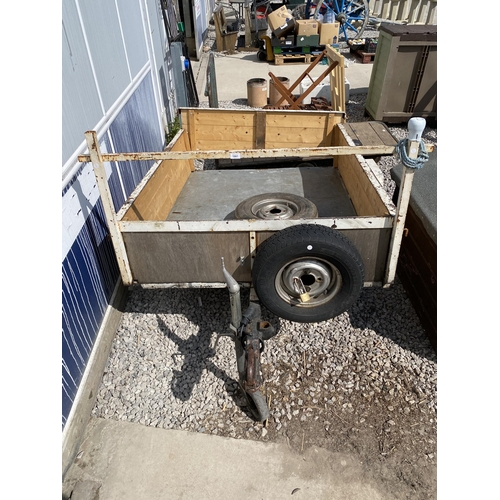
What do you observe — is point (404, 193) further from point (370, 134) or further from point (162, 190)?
point (370, 134)

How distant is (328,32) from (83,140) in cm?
1247

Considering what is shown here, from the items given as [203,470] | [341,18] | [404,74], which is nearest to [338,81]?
[404,74]

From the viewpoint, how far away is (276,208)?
4.27m

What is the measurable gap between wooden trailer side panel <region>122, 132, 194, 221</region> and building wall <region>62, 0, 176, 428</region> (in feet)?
1.49

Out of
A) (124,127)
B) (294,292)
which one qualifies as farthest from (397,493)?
(124,127)

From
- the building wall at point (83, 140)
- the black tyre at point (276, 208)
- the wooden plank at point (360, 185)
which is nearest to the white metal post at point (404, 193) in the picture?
the wooden plank at point (360, 185)

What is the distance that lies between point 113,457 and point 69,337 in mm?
1018

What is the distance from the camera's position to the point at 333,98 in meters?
6.97

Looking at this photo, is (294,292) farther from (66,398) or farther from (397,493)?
(66,398)

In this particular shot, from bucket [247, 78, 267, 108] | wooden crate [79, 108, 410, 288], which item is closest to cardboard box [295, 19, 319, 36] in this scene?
bucket [247, 78, 267, 108]

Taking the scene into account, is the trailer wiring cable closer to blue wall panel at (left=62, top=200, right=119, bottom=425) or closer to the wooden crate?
the wooden crate

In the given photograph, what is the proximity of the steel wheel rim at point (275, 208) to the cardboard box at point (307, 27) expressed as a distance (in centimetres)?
1096

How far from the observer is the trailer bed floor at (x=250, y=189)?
489 centimetres

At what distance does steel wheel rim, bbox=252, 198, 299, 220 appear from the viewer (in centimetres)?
409
